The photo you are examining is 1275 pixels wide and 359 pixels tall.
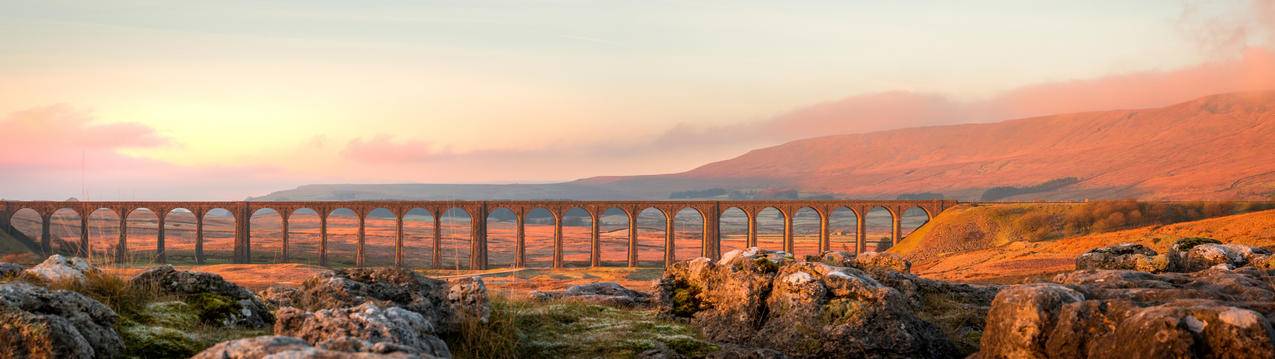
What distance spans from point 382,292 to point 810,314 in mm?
5415

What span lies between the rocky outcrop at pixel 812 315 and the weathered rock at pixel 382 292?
3726mm

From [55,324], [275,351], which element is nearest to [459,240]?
[55,324]

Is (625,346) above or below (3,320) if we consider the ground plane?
below

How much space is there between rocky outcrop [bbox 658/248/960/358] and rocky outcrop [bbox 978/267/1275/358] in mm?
1357

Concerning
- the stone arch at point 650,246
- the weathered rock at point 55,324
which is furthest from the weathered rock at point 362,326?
the stone arch at point 650,246

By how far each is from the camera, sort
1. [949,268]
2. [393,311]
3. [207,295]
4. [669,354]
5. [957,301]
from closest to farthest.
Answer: [393,311], [669,354], [207,295], [957,301], [949,268]

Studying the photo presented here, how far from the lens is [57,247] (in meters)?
88.8

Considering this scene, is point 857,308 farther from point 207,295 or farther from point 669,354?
point 207,295

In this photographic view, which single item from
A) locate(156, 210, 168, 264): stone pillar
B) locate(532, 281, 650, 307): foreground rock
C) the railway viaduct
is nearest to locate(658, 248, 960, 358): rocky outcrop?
locate(532, 281, 650, 307): foreground rock

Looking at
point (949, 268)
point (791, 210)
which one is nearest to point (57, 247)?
point (791, 210)

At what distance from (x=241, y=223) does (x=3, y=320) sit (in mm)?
83752

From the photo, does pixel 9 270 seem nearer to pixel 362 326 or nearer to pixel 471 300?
pixel 471 300

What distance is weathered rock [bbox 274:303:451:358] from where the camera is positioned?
8117 mm

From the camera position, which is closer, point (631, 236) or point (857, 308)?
point (857, 308)
